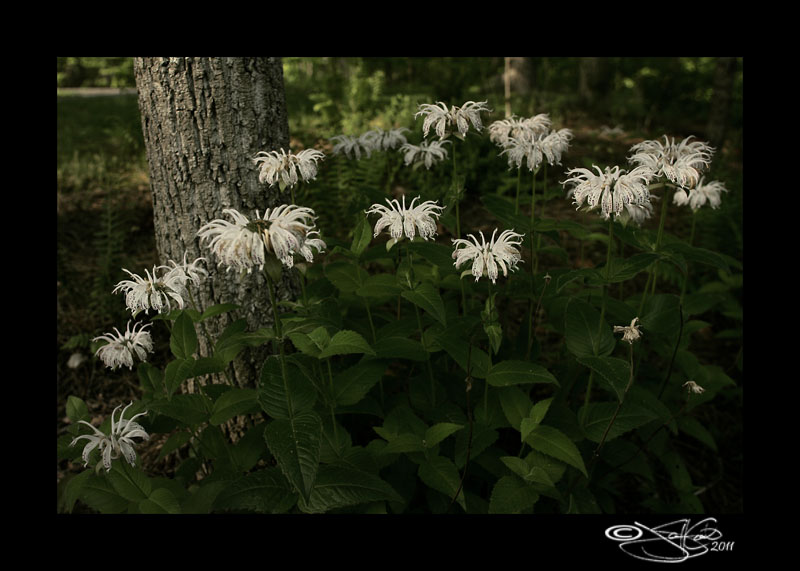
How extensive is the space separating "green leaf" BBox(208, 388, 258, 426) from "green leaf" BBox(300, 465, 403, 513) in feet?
1.55

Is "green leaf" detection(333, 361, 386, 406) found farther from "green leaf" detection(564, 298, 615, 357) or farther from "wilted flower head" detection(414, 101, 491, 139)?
"wilted flower head" detection(414, 101, 491, 139)

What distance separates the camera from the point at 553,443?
2447 millimetres

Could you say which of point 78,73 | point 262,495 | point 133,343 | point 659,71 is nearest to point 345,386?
point 262,495

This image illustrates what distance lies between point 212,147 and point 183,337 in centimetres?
106

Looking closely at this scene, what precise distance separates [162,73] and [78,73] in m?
13.3

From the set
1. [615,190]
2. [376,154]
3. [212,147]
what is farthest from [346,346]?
[376,154]

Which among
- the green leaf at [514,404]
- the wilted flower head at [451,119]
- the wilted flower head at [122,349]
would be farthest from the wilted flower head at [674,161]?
the wilted flower head at [122,349]

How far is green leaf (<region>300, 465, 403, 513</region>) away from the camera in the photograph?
2.18 meters

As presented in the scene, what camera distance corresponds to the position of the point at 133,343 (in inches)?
104

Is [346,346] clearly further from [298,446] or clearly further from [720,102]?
[720,102]

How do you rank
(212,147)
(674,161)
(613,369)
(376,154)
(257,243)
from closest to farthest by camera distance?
(257,243) < (613,369) < (674,161) < (212,147) < (376,154)

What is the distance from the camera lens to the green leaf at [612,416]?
2.56 metres

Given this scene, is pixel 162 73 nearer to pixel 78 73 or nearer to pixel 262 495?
pixel 262 495

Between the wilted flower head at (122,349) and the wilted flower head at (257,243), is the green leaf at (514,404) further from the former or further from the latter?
the wilted flower head at (122,349)
